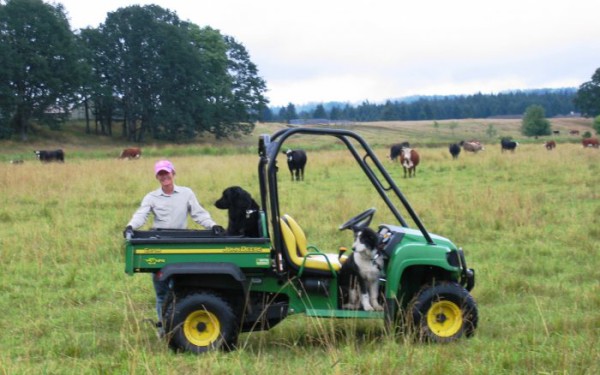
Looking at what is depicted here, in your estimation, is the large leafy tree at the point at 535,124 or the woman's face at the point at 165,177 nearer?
the woman's face at the point at 165,177

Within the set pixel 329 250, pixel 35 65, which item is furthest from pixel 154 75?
pixel 329 250

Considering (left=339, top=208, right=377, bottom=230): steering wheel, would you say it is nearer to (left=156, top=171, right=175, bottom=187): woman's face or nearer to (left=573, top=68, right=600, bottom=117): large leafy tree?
(left=156, top=171, right=175, bottom=187): woman's face

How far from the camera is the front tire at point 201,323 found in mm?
5605

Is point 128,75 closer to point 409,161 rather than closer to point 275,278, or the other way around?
point 409,161

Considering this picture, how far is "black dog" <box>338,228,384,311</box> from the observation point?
19.0ft

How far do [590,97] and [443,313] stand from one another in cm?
9239

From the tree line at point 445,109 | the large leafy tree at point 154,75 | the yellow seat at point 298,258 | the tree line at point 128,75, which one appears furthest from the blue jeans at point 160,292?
the tree line at point 445,109

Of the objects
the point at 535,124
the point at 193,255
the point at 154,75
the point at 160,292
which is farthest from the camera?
the point at 535,124

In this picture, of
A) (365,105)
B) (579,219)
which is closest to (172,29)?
(579,219)

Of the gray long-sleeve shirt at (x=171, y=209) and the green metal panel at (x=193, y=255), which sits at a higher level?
the gray long-sleeve shirt at (x=171, y=209)

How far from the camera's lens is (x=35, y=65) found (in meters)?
50.9

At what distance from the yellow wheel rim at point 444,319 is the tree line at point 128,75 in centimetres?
4799

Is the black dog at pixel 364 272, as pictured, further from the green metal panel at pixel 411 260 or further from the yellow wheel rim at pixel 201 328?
the yellow wheel rim at pixel 201 328

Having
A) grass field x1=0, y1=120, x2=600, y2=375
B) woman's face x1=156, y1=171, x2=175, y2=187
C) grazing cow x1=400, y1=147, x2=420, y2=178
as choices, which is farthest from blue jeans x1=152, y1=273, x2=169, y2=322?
grazing cow x1=400, y1=147, x2=420, y2=178
